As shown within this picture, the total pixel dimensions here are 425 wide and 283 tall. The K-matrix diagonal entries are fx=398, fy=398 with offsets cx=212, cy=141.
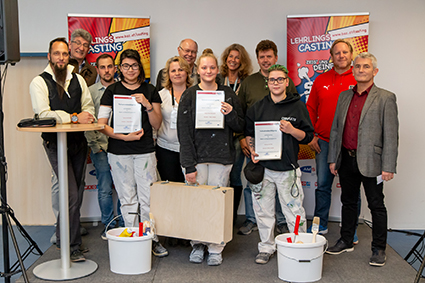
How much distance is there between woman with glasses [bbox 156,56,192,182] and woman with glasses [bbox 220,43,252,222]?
0.68 meters

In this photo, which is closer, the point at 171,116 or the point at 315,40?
the point at 171,116

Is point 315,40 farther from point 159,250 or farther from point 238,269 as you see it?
point 159,250

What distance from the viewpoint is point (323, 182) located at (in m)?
3.76

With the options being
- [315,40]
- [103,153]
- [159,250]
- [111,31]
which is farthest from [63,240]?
[315,40]

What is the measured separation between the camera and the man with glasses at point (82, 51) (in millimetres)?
3932

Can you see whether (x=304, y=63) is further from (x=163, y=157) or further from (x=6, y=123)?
(x=6, y=123)

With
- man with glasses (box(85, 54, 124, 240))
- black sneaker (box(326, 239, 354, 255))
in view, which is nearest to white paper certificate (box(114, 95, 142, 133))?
man with glasses (box(85, 54, 124, 240))

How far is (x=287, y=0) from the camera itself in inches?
173

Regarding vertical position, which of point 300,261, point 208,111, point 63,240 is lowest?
point 300,261

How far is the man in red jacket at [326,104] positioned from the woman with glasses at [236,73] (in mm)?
700

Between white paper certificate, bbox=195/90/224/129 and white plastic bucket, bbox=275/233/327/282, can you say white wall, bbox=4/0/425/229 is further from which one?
white plastic bucket, bbox=275/233/327/282

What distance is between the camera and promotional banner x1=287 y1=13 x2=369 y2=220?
13.6ft

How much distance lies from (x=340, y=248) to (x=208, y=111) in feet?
5.32

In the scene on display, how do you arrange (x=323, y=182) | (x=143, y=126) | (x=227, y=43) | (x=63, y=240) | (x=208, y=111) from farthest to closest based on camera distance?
(x=227, y=43) → (x=323, y=182) → (x=143, y=126) → (x=208, y=111) → (x=63, y=240)
